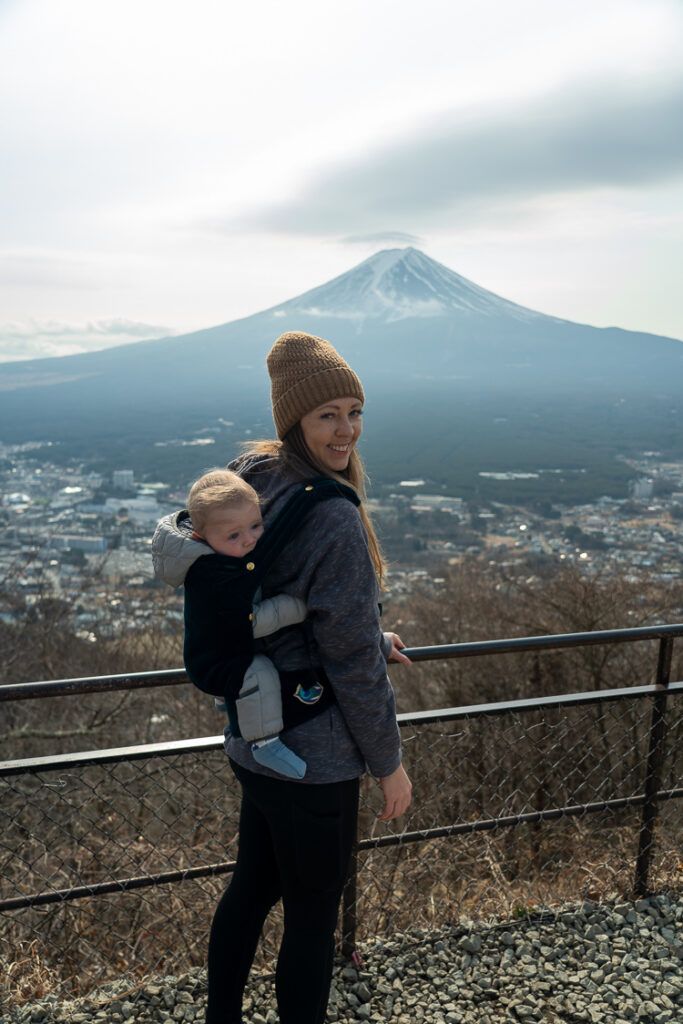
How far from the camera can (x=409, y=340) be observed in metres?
118

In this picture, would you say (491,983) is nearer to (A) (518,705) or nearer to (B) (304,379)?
(A) (518,705)

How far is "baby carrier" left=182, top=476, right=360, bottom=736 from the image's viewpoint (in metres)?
1.43

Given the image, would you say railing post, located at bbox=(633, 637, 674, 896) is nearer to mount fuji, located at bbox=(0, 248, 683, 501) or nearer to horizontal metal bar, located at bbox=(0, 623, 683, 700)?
horizontal metal bar, located at bbox=(0, 623, 683, 700)

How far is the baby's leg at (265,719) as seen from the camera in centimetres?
144

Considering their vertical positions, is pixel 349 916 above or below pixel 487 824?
below

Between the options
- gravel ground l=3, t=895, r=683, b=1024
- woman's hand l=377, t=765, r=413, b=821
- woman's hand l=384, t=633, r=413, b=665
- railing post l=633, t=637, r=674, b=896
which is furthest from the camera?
railing post l=633, t=637, r=674, b=896

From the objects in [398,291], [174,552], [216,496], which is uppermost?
[398,291]

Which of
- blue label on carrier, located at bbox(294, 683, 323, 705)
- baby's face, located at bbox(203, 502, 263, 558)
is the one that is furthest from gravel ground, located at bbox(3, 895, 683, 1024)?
baby's face, located at bbox(203, 502, 263, 558)

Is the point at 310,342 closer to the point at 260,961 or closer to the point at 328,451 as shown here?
the point at 328,451

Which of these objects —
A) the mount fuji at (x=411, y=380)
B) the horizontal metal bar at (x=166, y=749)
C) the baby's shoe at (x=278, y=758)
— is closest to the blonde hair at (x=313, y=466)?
the baby's shoe at (x=278, y=758)

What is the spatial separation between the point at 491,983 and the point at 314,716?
1.30 m

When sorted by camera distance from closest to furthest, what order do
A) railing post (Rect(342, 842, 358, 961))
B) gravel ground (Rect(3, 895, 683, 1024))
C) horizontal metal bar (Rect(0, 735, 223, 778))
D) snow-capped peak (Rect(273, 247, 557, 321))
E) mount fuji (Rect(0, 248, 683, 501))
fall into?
horizontal metal bar (Rect(0, 735, 223, 778)), gravel ground (Rect(3, 895, 683, 1024)), railing post (Rect(342, 842, 358, 961)), mount fuji (Rect(0, 248, 683, 501)), snow-capped peak (Rect(273, 247, 557, 321))

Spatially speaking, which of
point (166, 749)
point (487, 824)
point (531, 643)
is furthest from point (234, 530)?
point (487, 824)

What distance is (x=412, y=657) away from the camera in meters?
2.04
